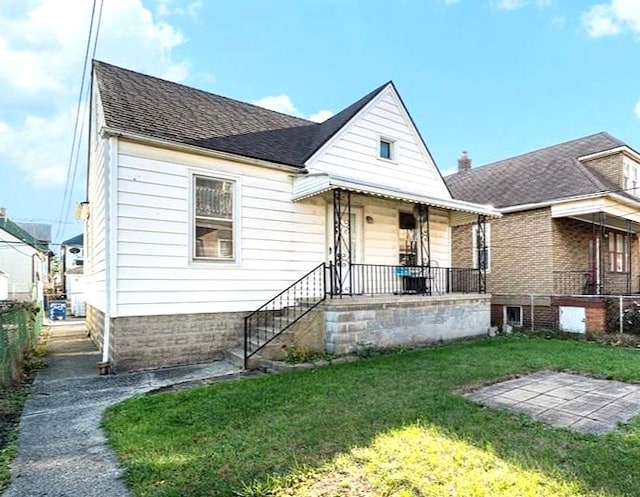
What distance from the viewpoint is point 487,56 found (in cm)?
1778

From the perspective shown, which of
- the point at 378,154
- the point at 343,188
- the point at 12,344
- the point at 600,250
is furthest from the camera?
the point at 600,250

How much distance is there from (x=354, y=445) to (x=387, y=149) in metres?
9.25

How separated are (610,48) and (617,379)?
16291 mm

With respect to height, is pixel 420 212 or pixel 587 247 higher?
pixel 420 212

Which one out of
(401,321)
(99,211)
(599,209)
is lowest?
(401,321)

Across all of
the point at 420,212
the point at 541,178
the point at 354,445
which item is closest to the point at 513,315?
the point at 541,178

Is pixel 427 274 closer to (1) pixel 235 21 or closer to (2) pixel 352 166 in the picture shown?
(2) pixel 352 166

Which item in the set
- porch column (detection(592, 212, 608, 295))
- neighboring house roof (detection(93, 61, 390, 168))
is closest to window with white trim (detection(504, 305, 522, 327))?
porch column (detection(592, 212, 608, 295))

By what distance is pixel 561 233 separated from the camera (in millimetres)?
13516

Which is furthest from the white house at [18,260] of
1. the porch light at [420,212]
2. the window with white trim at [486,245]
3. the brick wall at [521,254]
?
the brick wall at [521,254]

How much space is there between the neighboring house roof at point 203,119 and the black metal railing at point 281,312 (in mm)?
2874

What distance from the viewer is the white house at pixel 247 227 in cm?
729

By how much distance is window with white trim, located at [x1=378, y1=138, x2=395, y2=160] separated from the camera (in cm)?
1130

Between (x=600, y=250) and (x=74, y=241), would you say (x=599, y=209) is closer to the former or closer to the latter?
(x=600, y=250)
